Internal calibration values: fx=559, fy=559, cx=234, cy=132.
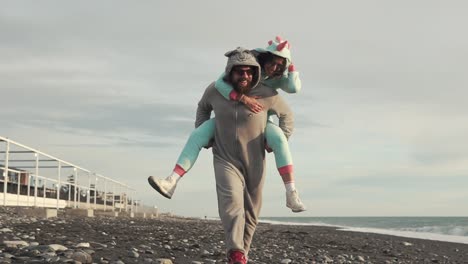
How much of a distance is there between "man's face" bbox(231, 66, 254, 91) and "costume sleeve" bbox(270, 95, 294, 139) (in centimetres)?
32

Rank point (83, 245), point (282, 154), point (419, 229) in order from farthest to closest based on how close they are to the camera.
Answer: point (419, 229) → point (83, 245) → point (282, 154)

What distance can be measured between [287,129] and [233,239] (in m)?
1.08

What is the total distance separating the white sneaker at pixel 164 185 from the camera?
14.5ft

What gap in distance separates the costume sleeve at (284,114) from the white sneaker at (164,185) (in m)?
1.06

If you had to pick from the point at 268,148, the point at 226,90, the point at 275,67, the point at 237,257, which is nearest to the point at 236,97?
the point at 226,90

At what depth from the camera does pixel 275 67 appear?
4754mm

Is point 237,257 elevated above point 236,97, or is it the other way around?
point 236,97

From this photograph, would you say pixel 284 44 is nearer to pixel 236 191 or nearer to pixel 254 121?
pixel 254 121

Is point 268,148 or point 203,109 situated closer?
point 268,148

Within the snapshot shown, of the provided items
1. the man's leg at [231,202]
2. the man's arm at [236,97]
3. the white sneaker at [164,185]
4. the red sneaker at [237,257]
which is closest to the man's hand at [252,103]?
the man's arm at [236,97]

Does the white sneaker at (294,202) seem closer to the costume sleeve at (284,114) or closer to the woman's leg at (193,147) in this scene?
the costume sleeve at (284,114)

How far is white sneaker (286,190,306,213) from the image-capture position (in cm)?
457

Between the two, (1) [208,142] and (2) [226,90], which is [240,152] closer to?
(1) [208,142]

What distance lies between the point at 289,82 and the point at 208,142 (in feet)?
2.87
